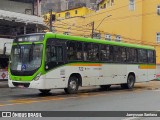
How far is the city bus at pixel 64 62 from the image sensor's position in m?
18.9

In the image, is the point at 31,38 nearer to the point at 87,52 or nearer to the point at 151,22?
the point at 87,52

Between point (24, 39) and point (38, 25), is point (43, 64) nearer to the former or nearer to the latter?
point (24, 39)

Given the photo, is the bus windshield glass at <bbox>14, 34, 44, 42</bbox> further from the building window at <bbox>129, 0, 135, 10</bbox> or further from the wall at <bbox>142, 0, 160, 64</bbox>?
the wall at <bbox>142, 0, 160, 64</bbox>

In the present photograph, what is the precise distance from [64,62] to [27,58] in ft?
6.54

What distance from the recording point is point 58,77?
19703 millimetres

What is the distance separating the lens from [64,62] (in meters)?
20.1

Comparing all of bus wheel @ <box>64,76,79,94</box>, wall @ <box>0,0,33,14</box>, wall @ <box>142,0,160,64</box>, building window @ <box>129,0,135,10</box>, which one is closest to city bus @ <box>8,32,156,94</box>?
bus wheel @ <box>64,76,79,94</box>

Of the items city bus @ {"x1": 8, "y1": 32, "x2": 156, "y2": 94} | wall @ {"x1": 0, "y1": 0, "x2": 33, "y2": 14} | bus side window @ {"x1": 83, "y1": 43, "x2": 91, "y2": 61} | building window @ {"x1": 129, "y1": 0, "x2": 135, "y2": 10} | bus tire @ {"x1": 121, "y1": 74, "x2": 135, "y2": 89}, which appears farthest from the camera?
building window @ {"x1": 129, "y1": 0, "x2": 135, "y2": 10}

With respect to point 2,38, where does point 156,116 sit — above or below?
below

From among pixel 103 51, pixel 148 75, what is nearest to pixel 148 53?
pixel 148 75

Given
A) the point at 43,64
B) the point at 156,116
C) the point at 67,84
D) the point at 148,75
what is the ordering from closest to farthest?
the point at 156,116
the point at 43,64
the point at 67,84
the point at 148,75

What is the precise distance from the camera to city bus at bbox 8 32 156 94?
61.9 ft

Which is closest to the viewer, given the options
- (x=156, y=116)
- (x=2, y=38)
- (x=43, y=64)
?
(x=156, y=116)

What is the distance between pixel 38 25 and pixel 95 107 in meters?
24.9
